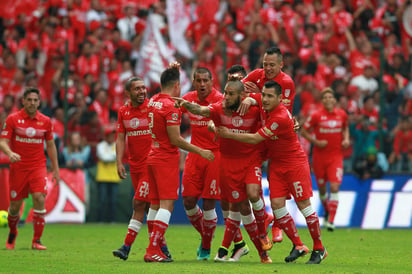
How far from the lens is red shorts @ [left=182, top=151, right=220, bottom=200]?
12.3 m

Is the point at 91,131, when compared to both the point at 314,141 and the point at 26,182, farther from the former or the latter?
the point at 26,182

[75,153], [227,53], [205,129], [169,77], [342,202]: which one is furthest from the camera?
[227,53]

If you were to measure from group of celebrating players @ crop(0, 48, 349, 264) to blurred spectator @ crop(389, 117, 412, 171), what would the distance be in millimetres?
8014

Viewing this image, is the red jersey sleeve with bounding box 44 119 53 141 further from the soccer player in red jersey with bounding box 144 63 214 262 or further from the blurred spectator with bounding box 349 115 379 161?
the blurred spectator with bounding box 349 115 379 161

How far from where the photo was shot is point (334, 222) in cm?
1945

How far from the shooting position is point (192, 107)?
36.4 ft

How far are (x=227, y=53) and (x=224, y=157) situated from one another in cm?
1034

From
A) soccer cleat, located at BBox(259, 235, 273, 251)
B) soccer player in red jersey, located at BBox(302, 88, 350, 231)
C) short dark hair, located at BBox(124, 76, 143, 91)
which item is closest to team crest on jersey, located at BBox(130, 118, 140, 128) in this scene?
short dark hair, located at BBox(124, 76, 143, 91)

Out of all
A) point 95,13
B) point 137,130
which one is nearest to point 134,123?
point 137,130

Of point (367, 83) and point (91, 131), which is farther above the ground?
point (367, 83)

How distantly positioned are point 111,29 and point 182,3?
2366mm

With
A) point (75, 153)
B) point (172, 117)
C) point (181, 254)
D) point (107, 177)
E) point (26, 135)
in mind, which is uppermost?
point (172, 117)

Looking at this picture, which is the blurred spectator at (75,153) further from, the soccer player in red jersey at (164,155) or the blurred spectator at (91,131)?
the soccer player in red jersey at (164,155)

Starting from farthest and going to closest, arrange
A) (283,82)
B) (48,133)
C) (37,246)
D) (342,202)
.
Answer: (342,202), (48,133), (37,246), (283,82)
